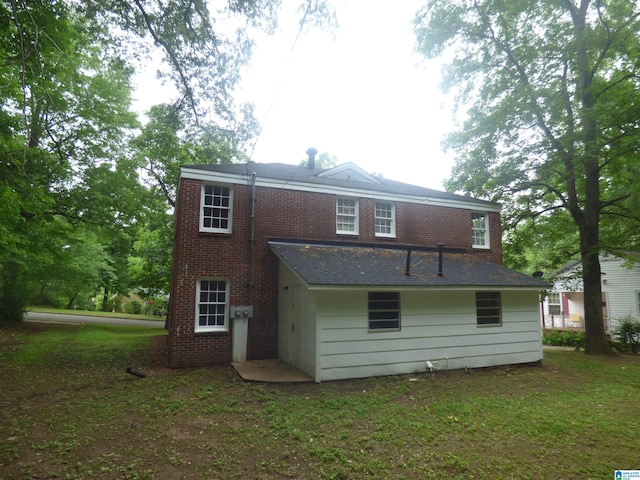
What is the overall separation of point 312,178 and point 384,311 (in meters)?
5.75

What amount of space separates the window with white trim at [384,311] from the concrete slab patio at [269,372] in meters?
2.35

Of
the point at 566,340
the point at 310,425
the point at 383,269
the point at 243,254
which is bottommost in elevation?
the point at 566,340

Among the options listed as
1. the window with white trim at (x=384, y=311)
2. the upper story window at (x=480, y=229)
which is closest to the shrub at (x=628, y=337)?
the upper story window at (x=480, y=229)

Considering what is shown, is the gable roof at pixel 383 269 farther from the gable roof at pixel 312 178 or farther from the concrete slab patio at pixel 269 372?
the concrete slab patio at pixel 269 372

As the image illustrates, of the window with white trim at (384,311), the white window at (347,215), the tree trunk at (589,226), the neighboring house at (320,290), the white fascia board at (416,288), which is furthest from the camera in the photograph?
the tree trunk at (589,226)

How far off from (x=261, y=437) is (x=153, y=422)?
2.02m

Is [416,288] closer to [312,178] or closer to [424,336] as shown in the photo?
[424,336]

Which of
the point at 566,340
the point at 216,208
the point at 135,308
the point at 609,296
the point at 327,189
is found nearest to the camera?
the point at 216,208

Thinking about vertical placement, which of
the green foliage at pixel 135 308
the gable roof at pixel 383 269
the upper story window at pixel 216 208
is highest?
the upper story window at pixel 216 208

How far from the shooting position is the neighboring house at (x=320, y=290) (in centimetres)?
867

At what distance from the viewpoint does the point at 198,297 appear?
9.84 metres

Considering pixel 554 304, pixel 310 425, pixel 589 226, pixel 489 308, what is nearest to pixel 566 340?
pixel 589 226

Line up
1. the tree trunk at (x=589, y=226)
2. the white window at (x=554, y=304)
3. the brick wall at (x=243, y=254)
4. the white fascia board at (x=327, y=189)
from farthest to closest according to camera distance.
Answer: the white window at (x=554, y=304) < the tree trunk at (x=589, y=226) < the white fascia board at (x=327, y=189) < the brick wall at (x=243, y=254)

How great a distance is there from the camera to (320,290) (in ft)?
27.2
